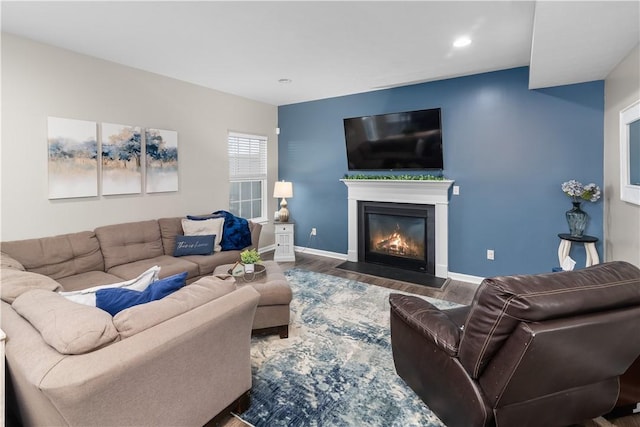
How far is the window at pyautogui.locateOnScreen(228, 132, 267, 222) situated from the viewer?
516 centimetres

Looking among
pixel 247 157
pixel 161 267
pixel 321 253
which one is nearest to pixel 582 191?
pixel 321 253

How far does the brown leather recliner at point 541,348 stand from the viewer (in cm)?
121

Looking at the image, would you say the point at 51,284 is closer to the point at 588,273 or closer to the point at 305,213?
the point at 588,273

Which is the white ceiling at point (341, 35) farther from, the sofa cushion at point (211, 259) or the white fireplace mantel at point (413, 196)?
the sofa cushion at point (211, 259)

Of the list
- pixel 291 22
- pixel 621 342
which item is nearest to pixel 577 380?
pixel 621 342

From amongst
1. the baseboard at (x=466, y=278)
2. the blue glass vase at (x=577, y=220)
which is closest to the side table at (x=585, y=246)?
the blue glass vase at (x=577, y=220)

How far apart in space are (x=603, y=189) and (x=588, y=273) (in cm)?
278

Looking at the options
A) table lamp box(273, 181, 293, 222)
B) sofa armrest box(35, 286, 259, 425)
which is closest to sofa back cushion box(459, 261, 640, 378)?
sofa armrest box(35, 286, 259, 425)

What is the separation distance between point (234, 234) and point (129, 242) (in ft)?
3.88

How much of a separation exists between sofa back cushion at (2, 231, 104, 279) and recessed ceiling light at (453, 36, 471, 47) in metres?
4.12

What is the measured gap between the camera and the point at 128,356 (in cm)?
116

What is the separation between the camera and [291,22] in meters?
2.62

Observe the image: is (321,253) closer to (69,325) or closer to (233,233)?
(233,233)

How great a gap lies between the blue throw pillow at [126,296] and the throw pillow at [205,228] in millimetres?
2358
